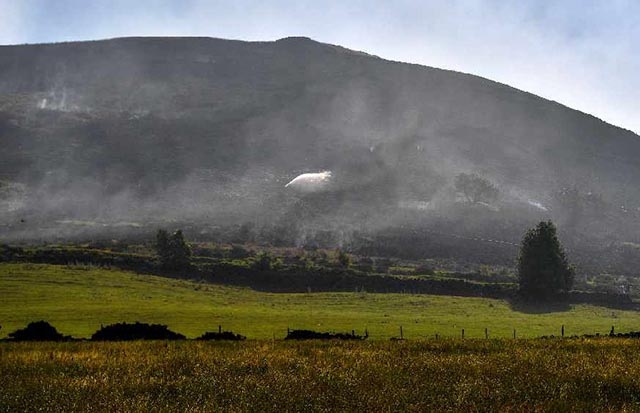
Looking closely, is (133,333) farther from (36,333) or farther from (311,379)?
(311,379)

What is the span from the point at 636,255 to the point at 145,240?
467ft

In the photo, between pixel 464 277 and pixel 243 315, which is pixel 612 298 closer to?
pixel 464 277

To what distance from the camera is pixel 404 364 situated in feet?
58.1

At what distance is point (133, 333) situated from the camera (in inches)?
1182

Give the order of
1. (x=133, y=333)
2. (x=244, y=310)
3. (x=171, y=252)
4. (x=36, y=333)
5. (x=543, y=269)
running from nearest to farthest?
(x=36, y=333) → (x=133, y=333) → (x=244, y=310) → (x=543, y=269) → (x=171, y=252)

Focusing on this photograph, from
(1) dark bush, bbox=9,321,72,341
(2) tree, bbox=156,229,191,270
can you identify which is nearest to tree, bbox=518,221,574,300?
(2) tree, bbox=156,229,191,270

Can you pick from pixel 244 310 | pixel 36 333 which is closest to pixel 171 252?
pixel 244 310

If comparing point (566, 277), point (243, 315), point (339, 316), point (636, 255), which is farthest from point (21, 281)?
point (636, 255)

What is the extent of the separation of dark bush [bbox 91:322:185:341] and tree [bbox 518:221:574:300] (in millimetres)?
→ 80367

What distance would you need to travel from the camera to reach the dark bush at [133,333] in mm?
29406

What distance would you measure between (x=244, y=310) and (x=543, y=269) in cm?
5594

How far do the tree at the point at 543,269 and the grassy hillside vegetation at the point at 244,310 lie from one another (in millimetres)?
7045

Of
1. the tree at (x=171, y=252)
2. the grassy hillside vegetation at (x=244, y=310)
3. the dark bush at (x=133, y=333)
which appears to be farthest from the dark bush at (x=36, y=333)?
the tree at (x=171, y=252)

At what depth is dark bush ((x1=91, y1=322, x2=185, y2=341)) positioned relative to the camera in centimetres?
2941
